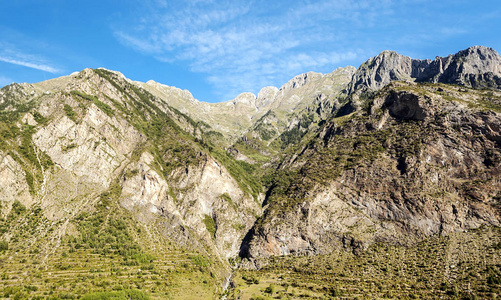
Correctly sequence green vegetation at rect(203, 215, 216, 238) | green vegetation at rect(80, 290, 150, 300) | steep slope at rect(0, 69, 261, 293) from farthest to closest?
1. green vegetation at rect(203, 215, 216, 238)
2. steep slope at rect(0, 69, 261, 293)
3. green vegetation at rect(80, 290, 150, 300)

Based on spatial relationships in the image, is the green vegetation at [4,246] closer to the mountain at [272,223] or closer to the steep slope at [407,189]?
the mountain at [272,223]

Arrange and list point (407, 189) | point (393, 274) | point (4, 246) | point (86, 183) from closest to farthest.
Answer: point (4, 246), point (393, 274), point (407, 189), point (86, 183)

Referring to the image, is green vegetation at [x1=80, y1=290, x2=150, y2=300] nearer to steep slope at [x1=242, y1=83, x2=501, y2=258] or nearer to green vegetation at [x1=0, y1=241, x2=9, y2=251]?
green vegetation at [x1=0, y1=241, x2=9, y2=251]

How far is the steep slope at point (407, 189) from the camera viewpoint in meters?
149

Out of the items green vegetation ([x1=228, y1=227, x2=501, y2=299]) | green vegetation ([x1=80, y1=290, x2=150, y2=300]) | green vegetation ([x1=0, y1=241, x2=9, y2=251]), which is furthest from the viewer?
green vegetation ([x1=0, y1=241, x2=9, y2=251])

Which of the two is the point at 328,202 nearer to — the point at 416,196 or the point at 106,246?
the point at 416,196

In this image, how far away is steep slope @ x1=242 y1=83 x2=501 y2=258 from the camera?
14912 cm

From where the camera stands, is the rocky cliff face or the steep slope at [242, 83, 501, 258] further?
the rocky cliff face

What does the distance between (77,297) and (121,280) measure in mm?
20648

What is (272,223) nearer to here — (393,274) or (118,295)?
(393,274)

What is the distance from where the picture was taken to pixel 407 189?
16162 centimetres

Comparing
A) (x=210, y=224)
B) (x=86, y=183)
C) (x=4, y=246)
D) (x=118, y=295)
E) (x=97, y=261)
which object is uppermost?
(x=86, y=183)

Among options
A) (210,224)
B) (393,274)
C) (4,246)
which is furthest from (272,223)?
(4,246)

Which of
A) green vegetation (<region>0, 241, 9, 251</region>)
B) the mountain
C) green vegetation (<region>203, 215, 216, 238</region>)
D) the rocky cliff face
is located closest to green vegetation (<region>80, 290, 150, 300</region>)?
the mountain
